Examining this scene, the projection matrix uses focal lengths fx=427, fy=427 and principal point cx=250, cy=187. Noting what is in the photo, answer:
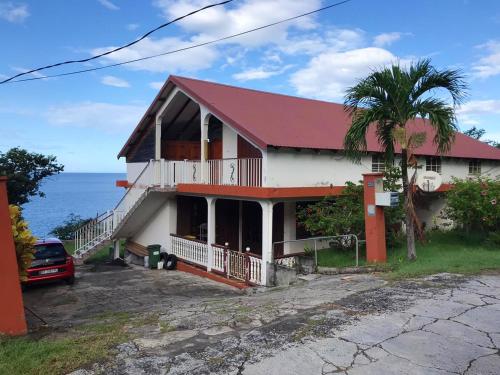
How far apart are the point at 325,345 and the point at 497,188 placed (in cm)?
997

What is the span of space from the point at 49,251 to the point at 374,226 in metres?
9.64

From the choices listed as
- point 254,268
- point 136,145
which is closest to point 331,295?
point 254,268

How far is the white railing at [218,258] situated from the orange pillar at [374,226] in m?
4.72

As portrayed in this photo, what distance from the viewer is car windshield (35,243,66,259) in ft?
42.3

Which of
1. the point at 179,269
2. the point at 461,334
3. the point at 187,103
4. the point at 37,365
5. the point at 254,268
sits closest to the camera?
the point at 37,365

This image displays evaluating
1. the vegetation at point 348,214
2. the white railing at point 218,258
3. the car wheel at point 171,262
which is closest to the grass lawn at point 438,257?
the vegetation at point 348,214

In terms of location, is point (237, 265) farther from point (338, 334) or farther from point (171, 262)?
point (338, 334)

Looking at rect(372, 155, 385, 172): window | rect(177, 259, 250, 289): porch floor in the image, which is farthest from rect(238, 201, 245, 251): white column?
rect(372, 155, 385, 172): window

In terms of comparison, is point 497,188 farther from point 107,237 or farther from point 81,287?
point 107,237

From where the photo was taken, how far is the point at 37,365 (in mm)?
4762

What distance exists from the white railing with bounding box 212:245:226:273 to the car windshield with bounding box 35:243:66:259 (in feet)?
15.4

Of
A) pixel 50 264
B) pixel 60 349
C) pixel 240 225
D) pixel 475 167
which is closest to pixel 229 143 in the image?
pixel 240 225

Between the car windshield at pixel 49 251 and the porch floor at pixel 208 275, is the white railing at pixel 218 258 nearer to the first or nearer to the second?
the porch floor at pixel 208 275

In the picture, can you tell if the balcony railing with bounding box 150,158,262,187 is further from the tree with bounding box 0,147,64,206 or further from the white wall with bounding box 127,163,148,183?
the tree with bounding box 0,147,64,206
